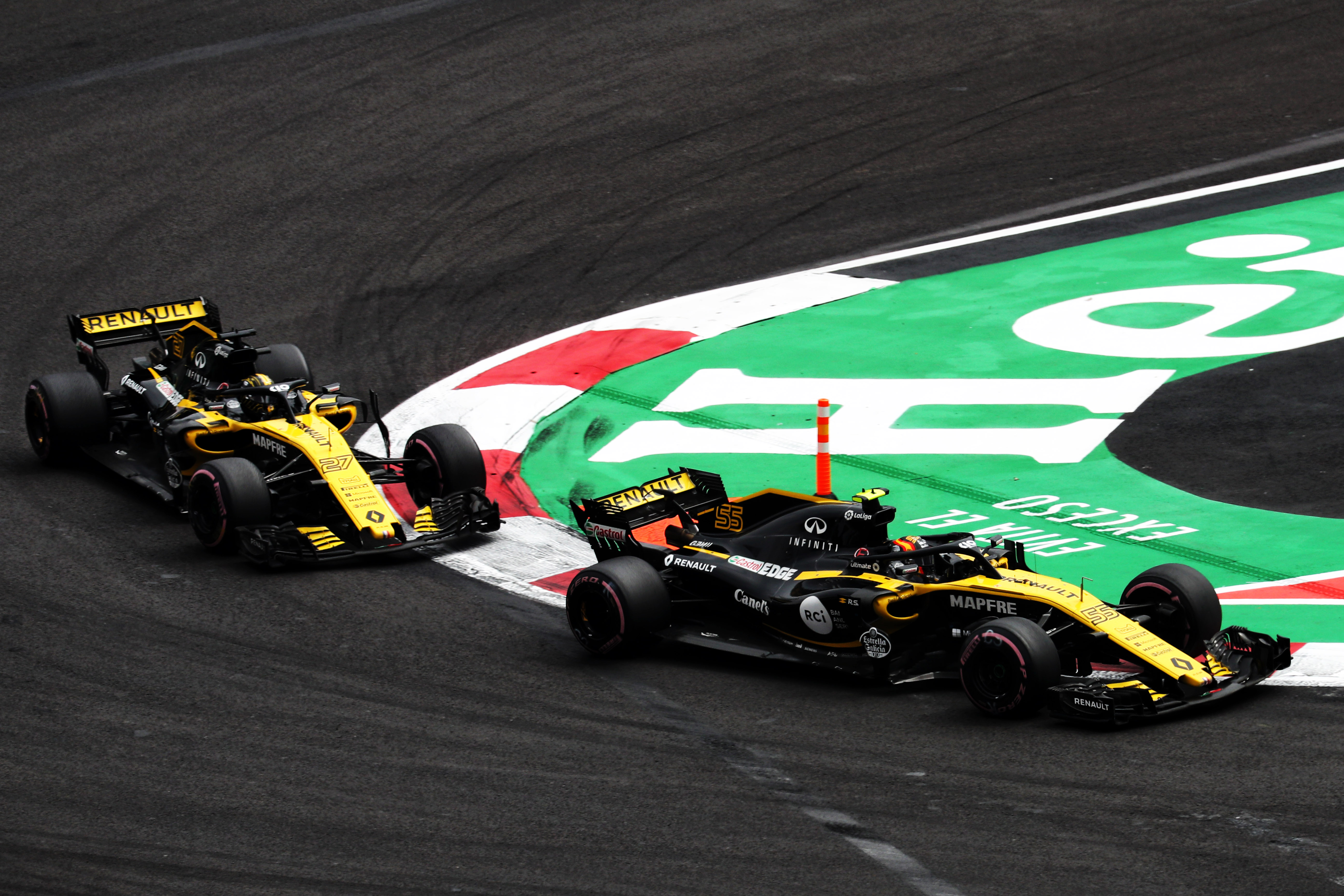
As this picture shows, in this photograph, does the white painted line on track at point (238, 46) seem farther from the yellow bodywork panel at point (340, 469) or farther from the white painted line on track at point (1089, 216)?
the yellow bodywork panel at point (340, 469)

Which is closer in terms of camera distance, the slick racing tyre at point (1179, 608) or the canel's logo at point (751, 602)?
the slick racing tyre at point (1179, 608)

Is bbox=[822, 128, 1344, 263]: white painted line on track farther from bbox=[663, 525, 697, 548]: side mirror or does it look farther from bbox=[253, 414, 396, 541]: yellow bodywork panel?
bbox=[663, 525, 697, 548]: side mirror

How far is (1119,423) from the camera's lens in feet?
47.3

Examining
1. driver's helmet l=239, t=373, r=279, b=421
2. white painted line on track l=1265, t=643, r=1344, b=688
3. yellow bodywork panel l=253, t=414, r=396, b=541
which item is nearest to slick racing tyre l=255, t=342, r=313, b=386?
driver's helmet l=239, t=373, r=279, b=421

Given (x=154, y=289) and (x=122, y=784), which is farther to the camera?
(x=154, y=289)

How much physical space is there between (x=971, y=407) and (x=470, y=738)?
6.86 metres

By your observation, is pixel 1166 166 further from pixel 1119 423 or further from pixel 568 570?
pixel 568 570

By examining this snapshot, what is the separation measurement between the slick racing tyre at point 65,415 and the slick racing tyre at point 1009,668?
826cm

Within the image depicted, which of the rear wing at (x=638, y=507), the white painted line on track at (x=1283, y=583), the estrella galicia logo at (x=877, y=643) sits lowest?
the estrella galicia logo at (x=877, y=643)

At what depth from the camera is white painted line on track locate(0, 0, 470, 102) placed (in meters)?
24.1

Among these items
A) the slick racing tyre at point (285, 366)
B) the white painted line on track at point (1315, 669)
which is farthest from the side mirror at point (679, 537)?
the slick racing tyre at point (285, 366)

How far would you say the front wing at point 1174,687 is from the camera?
9.14m

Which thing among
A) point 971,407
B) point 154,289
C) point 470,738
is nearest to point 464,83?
point 154,289

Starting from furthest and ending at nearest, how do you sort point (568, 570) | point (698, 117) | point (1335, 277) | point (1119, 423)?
point (698, 117) < point (1335, 277) < point (1119, 423) < point (568, 570)
